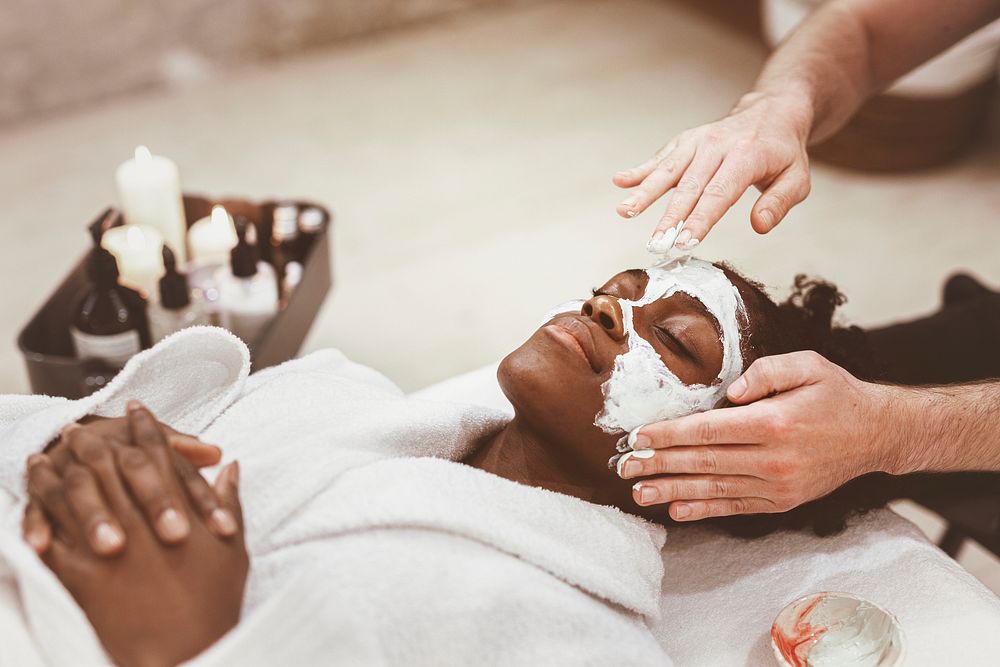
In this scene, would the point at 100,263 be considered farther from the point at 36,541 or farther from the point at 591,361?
the point at 591,361

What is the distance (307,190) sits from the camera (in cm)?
294

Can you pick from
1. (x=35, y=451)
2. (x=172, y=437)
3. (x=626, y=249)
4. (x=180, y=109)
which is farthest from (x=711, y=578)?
(x=180, y=109)

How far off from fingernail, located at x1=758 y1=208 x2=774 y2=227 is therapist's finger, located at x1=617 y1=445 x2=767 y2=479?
13.8 inches

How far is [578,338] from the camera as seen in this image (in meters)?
1.19

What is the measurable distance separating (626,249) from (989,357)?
120 centimetres

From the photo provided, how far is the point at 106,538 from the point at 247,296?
994 mm

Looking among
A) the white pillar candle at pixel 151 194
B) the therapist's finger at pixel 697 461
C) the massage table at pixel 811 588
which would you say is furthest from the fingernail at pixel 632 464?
the white pillar candle at pixel 151 194

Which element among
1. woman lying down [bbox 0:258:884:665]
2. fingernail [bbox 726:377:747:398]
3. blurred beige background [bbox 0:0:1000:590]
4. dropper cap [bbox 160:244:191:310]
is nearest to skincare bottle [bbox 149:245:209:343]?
dropper cap [bbox 160:244:191:310]

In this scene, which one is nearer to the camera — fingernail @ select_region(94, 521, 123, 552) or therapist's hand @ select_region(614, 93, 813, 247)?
fingernail @ select_region(94, 521, 123, 552)

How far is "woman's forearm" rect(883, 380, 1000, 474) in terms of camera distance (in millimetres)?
1157

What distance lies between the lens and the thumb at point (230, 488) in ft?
3.30

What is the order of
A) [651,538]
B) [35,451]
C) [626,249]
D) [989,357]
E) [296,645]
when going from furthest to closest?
[626,249] < [989,357] < [651,538] < [35,451] < [296,645]

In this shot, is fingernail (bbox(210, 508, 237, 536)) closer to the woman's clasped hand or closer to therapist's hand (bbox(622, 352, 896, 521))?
the woman's clasped hand

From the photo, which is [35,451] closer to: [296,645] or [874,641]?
[296,645]
